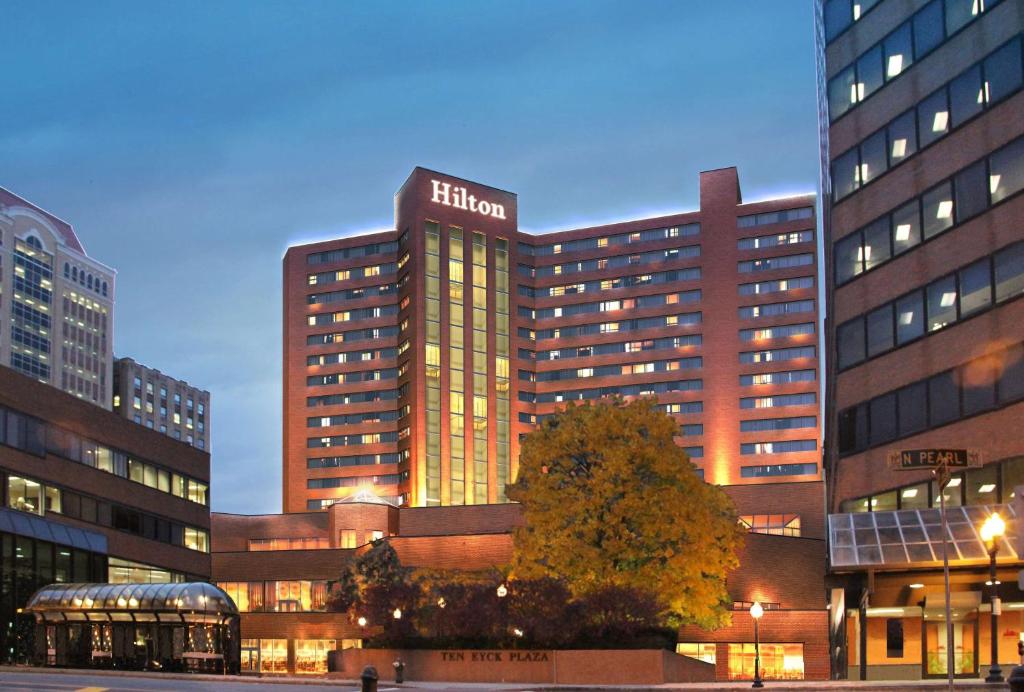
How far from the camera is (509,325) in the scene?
178250 millimetres

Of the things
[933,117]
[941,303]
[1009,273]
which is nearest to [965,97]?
[933,117]

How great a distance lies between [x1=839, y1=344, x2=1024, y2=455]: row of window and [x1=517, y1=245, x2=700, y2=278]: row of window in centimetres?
11947

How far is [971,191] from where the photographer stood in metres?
51.9

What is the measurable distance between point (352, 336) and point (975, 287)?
13422cm

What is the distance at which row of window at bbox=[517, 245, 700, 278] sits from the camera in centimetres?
17788

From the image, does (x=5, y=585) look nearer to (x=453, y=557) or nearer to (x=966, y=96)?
(x=453, y=557)

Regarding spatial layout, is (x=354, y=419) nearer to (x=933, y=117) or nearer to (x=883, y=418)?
(x=883, y=418)

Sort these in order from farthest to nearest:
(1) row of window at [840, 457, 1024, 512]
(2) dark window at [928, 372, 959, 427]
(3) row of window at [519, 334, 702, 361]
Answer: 1. (3) row of window at [519, 334, 702, 361]
2. (2) dark window at [928, 372, 959, 427]
3. (1) row of window at [840, 457, 1024, 512]

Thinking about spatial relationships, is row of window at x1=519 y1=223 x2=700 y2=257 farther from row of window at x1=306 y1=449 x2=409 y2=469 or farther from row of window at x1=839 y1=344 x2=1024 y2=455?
row of window at x1=839 y1=344 x2=1024 y2=455

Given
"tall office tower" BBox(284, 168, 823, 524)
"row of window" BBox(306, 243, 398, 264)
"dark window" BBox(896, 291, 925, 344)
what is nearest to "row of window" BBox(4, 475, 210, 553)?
"dark window" BBox(896, 291, 925, 344)

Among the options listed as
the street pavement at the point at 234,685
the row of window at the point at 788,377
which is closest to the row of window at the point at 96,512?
the street pavement at the point at 234,685

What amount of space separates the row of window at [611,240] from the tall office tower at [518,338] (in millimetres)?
226

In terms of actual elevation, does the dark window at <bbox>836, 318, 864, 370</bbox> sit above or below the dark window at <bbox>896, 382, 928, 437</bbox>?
above

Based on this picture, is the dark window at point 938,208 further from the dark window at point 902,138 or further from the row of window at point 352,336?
the row of window at point 352,336
